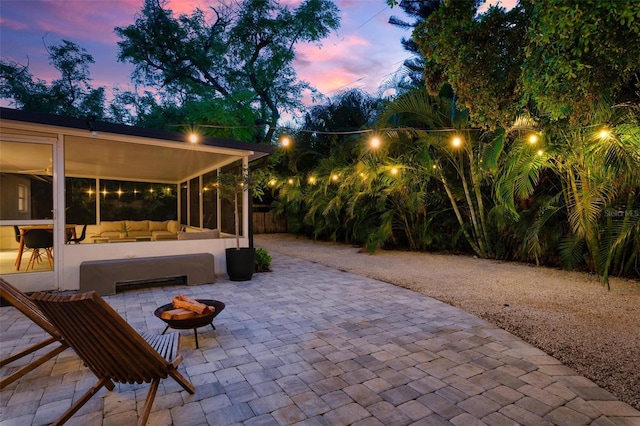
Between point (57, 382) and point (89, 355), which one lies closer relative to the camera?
point (89, 355)

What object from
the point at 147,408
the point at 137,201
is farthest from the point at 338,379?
the point at 137,201

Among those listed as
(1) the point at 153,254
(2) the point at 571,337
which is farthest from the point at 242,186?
(2) the point at 571,337

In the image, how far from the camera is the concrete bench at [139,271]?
5138 millimetres

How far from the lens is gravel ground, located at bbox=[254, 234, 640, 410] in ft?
9.77

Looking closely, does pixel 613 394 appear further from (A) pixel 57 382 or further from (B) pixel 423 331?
(A) pixel 57 382

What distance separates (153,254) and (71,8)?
Result: 25.3ft

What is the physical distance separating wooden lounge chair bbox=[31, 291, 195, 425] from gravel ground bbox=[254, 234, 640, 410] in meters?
3.21

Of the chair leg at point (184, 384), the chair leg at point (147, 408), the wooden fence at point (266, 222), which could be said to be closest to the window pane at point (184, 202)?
the wooden fence at point (266, 222)

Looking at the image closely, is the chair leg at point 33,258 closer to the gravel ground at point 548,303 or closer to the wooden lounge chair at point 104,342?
the wooden lounge chair at point 104,342

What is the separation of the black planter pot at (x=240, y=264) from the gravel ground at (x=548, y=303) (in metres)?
2.23

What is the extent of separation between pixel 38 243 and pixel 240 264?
3.24m

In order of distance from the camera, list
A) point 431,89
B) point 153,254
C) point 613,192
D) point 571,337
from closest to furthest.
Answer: point 571,337 < point 431,89 < point 613,192 < point 153,254

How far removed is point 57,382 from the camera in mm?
2609

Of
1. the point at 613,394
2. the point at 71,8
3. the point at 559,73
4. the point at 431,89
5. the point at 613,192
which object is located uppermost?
the point at 71,8
